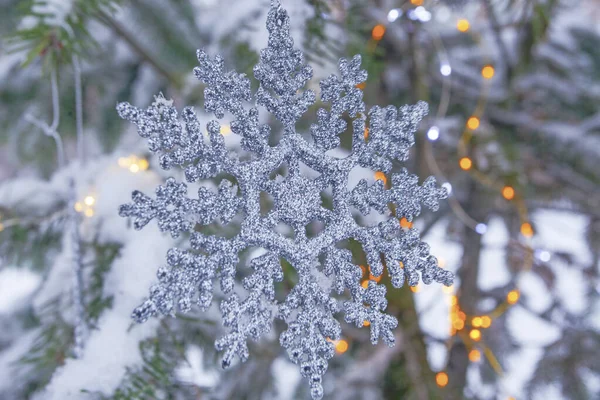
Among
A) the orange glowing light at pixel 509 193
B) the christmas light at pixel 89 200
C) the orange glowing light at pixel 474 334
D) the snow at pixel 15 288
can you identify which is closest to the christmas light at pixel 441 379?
the orange glowing light at pixel 474 334

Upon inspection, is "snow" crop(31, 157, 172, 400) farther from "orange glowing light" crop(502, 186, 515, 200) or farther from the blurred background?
"orange glowing light" crop(502, 186, 515, 200)

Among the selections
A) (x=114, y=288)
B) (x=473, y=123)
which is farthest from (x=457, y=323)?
(x=114, y=288)

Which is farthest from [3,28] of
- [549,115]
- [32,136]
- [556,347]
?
[556,347]

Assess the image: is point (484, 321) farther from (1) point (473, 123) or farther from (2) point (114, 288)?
(2) point (114, 288)

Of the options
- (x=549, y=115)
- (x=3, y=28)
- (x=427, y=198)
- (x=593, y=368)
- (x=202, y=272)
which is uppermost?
(x=3, y=28)

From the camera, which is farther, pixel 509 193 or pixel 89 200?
pixel 509 193

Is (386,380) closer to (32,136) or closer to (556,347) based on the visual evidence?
(556,347)

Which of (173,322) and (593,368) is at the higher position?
(173,322)
